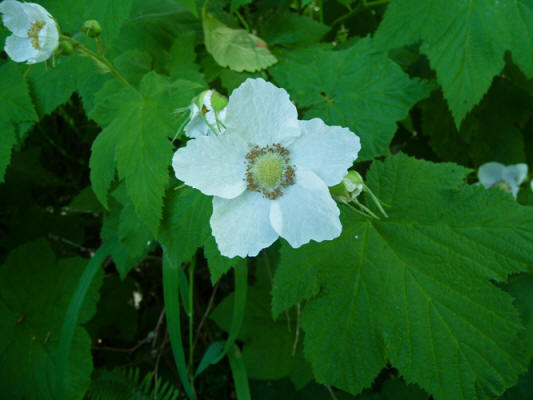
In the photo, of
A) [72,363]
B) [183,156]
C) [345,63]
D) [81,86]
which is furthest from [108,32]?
[72,363]

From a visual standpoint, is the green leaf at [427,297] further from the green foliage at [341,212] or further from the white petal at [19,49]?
the white petal at [19,49]

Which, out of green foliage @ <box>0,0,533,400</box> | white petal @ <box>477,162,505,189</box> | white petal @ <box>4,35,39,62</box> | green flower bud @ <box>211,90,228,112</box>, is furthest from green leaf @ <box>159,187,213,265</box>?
white petal @ <box>477,162,505,189</box>

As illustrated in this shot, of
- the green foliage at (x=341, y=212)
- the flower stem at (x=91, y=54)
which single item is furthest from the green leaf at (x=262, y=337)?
the flower stem at (x=91, y=54)

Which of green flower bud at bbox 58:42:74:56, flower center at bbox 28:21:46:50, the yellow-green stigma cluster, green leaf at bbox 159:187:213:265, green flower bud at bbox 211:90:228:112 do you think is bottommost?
green leaf at bbox 159:187:213:265

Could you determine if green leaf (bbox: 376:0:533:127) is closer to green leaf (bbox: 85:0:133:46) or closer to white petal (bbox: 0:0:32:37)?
green leaf (bbox: 85:0:133:46)

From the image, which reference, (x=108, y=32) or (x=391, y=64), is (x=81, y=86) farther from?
(x=391, y=64)

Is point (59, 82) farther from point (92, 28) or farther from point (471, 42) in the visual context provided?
point (471, 42)
